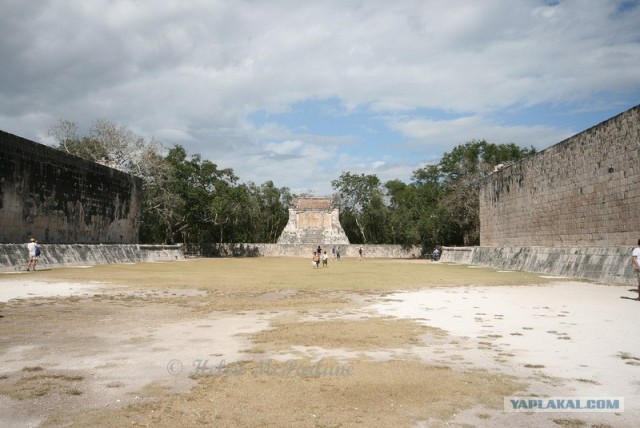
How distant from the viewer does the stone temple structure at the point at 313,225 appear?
2047 inches

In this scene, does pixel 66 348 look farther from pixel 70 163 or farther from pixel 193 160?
pixel 193 160

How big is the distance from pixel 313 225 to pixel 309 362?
4871 centimetres

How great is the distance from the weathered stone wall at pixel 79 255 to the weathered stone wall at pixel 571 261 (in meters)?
18.2

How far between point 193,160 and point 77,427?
4195 centimetres

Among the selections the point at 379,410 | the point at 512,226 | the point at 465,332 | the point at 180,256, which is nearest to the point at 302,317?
the point at 465,332

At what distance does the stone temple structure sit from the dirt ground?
43.0 meters

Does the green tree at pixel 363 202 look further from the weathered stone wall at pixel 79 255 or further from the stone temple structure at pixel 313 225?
the weathered stone wall at pixel 79 255

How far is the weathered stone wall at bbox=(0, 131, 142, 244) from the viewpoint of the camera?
17031 mm

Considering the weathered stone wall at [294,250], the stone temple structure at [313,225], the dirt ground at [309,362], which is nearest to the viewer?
the dirt ground at [309,362]

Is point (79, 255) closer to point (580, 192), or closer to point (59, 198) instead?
point (59, 198)

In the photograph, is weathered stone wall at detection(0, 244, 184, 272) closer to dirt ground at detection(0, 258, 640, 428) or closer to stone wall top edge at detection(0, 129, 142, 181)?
stone wall top edge at detection(0, 129, 142, 181)

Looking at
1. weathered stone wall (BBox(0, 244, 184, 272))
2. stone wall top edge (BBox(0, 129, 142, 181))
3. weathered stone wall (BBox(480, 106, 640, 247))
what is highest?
stone wall top edge (BBox(0, 129, 142, 181))

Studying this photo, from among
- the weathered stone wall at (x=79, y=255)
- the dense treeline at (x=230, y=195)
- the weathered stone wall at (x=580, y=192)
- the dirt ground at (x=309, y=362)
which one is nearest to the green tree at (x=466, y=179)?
the dense treeline at (x=230, y=195)

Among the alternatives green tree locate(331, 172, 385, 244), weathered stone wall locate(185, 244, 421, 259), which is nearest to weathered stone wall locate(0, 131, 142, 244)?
weathered stone wall locate(185, 244, 421, 259)
